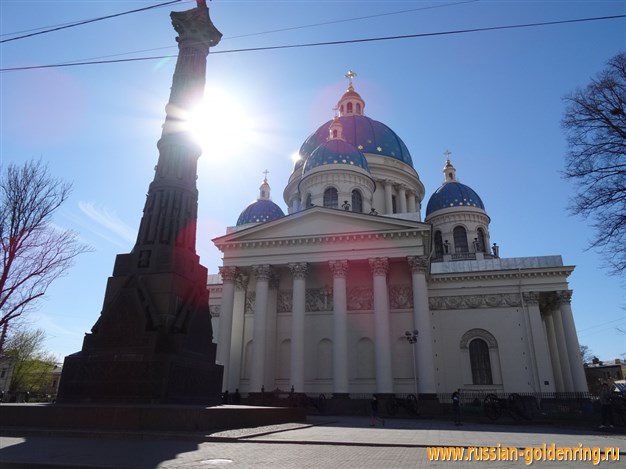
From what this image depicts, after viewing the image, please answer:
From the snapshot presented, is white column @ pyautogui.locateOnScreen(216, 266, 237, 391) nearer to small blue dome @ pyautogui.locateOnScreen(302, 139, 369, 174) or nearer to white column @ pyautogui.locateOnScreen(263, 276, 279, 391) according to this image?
white column @ pyautogui.locateOnScreen(263, 276, 279, 391)

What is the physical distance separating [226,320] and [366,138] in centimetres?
2591

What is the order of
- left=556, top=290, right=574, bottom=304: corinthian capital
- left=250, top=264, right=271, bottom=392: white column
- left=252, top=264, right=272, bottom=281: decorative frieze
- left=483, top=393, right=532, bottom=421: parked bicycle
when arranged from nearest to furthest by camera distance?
left=483, top=393, right=532, bottom=421: parked bicycle → left=250, top=264, right=271, bottom=392: white column → left=252, top=264, right=272, bottom=281: decorative frieze → left=556, top=290, right=574, bottom=304: corinthian capital

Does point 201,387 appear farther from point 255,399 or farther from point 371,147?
point 371,147

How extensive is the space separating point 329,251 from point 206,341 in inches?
719

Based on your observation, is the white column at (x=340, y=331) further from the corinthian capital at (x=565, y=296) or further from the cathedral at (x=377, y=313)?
the corinthian capital at (x=565, y=296)

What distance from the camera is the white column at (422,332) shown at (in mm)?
24250

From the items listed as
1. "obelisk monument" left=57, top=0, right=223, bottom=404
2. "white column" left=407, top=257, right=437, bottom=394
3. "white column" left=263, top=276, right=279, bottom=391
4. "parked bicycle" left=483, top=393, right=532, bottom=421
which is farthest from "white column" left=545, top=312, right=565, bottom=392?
"obelisk monument" left=57, top=0, right=223, bottom=404

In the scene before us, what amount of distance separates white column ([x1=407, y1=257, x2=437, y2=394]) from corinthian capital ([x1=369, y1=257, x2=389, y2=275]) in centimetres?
149

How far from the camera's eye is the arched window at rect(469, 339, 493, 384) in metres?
29.9

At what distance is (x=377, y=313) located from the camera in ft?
85.6

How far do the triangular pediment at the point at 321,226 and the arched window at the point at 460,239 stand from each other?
17.0 meters

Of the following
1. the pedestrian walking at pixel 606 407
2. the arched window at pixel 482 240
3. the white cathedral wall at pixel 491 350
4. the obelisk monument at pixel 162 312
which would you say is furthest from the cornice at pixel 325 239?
the arched window at pixel 482 240

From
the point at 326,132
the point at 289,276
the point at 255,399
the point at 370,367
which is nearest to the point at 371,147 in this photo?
the point at 326,132

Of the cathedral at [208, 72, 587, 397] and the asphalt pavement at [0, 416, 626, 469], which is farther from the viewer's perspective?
the cathedral at [208, 72, 587, 397]
